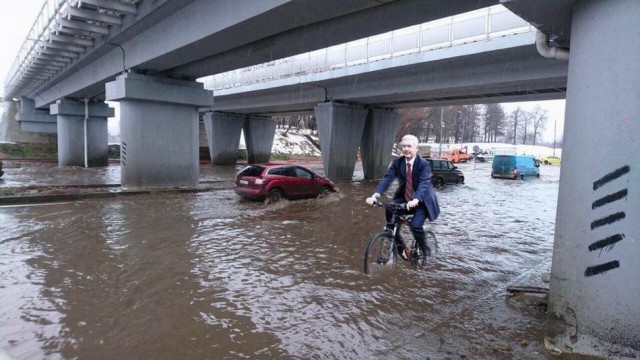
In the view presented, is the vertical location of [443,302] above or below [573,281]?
below

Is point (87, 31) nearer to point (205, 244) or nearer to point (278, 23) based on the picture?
point (278, 23)

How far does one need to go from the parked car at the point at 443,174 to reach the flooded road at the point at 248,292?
41.4 ft

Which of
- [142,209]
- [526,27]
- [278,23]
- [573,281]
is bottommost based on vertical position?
[142,209]

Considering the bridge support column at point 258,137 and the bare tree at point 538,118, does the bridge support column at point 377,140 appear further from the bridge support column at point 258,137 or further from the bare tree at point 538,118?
the bare tree at point 538,118

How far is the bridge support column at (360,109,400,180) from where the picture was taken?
1076 inches

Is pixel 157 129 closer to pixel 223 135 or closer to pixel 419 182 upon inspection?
pixel 419 182

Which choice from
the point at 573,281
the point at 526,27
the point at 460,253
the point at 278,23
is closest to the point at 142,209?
the point at 278,23

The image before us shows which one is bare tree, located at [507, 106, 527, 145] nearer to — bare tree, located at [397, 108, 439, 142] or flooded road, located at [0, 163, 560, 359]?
bare tree, located at [397, 108, 439, 142]

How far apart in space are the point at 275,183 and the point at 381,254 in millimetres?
8176

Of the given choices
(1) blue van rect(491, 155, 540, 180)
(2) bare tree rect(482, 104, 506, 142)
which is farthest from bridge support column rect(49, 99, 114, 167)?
(2) bare tree rect(482, 104, 506, 142)

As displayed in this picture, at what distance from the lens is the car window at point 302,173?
14.8 m

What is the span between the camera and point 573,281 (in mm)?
4191

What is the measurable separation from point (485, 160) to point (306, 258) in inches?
2526

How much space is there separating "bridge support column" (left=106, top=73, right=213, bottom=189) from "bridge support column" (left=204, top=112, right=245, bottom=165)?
68.0ft
